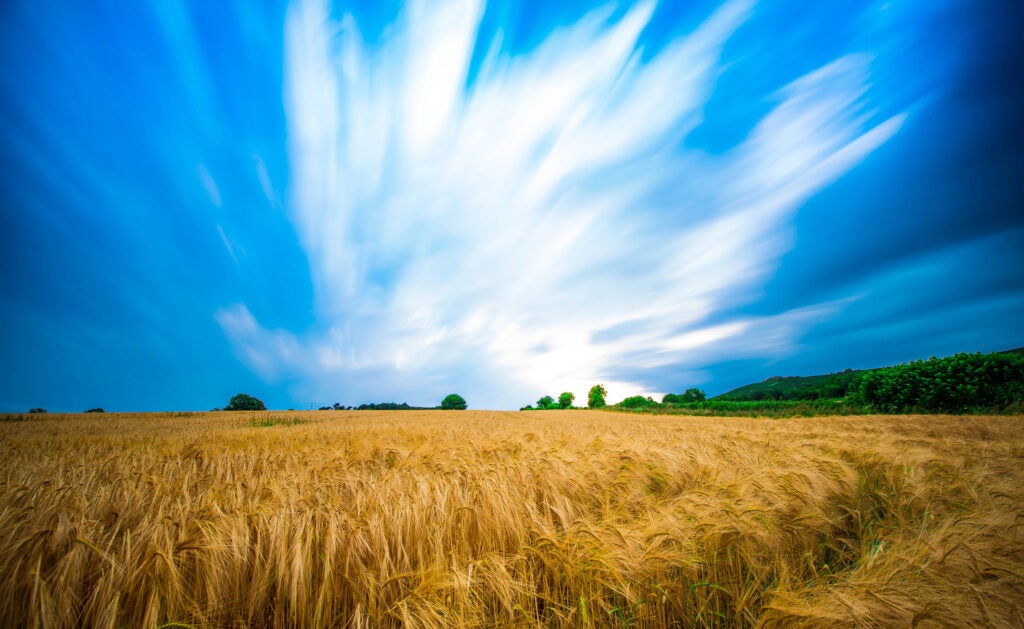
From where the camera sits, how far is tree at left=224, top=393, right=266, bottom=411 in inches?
2532

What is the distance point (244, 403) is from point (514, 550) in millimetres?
81506

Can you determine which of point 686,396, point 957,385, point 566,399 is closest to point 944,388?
point 957,385

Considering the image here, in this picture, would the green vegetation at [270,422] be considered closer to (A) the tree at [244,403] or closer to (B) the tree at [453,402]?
(A) the tree at [244,403]

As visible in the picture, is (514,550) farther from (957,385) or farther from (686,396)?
(686,396)

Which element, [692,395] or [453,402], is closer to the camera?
[692,395]

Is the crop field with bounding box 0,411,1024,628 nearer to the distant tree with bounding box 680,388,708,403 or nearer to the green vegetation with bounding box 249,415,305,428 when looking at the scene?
the green vegetation with bounding box 249,415,305,428

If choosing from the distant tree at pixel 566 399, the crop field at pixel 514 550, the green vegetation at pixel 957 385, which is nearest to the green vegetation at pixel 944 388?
the green vegetation at pixel 957 385

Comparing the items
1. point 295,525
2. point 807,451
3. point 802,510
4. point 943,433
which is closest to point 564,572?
point 295,525

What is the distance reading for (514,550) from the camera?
2453mm

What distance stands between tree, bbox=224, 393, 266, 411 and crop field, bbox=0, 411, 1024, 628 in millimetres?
75553

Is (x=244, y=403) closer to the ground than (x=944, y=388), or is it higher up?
higher up

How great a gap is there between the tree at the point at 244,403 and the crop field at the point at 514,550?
2975 inches

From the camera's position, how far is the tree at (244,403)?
211ft

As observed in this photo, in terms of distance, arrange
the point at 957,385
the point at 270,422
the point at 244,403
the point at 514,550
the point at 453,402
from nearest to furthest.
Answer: the point at 514,550
the point at 957,385
the point at 270,422
the point at 244,403
the point at 453,402
